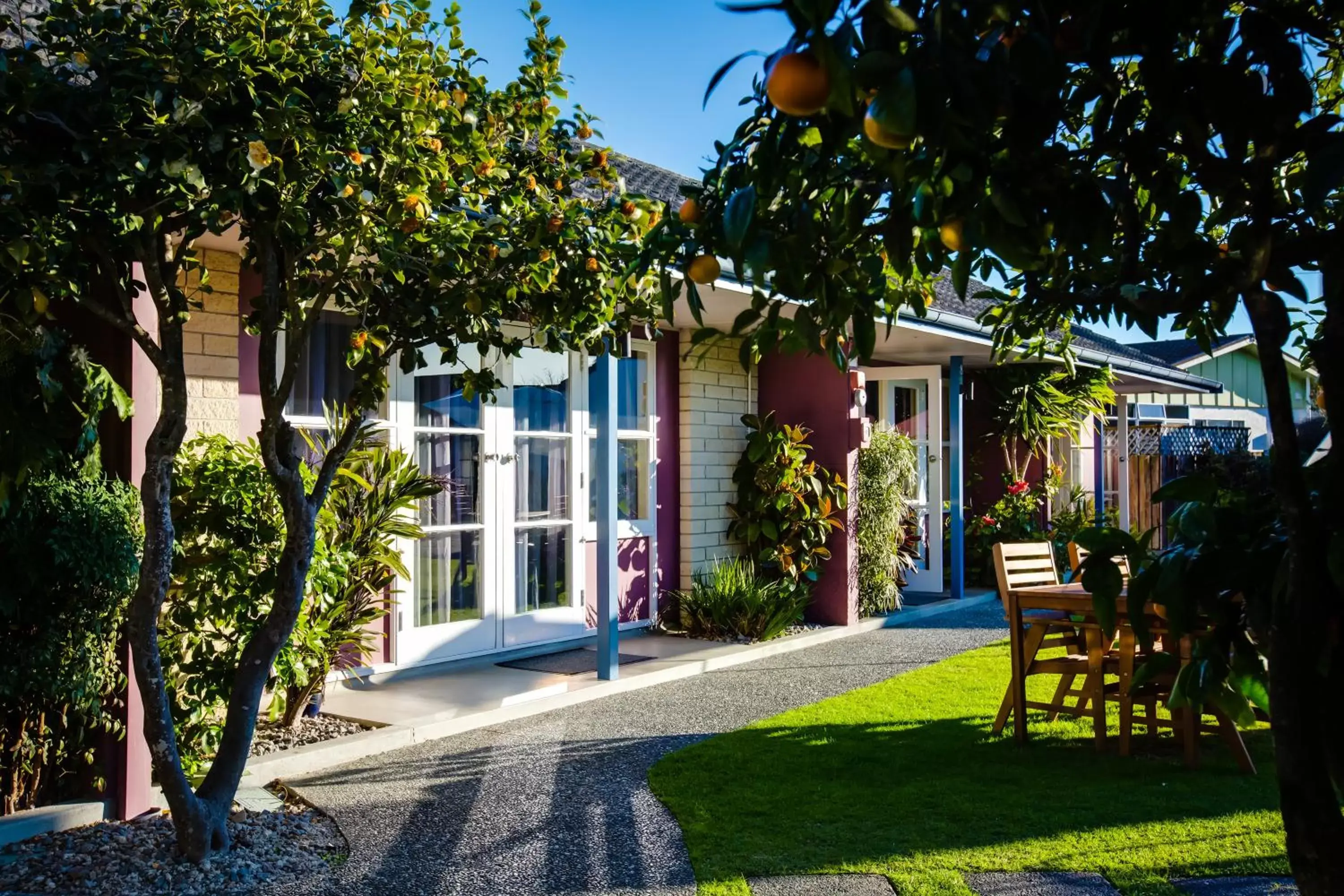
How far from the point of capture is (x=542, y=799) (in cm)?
500

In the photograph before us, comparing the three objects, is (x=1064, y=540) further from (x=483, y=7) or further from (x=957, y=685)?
(x=483, y=7)

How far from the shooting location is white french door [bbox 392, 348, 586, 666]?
7.88 metres

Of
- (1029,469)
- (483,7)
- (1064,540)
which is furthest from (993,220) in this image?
(1029,469)

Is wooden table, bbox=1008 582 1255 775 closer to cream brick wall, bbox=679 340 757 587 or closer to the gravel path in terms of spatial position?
the gravel path

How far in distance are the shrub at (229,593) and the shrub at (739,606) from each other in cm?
395

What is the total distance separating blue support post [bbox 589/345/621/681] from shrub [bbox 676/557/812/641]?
1977 mm

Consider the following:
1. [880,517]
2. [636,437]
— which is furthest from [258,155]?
[880,517]

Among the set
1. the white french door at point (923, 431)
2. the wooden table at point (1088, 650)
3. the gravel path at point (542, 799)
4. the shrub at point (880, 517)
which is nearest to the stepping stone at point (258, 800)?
the gravel path at point (542, 799)

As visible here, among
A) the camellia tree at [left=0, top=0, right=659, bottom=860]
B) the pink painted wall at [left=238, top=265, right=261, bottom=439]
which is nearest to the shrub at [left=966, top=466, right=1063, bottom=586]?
the pink painted wall at [left=238, top=265, right=261, bottom=439]

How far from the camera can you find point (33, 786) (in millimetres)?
4410

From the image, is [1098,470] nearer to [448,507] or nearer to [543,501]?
[543,501]

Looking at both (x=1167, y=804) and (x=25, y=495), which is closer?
(x=25, y=495)

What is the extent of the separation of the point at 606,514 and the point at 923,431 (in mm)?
6106

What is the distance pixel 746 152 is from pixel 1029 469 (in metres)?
→ 14.0
